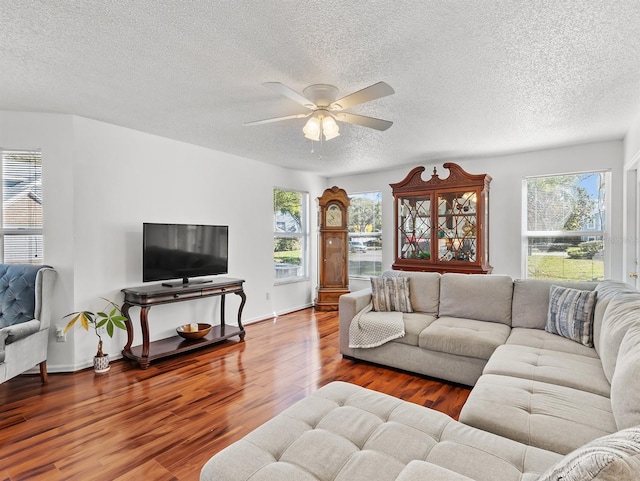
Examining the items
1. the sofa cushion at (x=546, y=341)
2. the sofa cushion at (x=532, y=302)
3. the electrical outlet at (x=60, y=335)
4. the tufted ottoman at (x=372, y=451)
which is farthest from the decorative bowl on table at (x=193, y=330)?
the sofa cushion at (x=532, y=302)

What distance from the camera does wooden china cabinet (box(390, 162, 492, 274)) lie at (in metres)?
4.41

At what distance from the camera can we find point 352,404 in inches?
65.7

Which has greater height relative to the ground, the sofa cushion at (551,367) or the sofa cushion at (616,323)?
the sofa cushion at (616,323)

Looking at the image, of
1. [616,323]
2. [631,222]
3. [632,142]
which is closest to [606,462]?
[616,323]

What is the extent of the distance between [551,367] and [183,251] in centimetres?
346

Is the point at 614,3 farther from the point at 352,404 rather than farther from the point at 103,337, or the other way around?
the point at 103,337

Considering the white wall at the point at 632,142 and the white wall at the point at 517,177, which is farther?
the white wall at the point at 517,177

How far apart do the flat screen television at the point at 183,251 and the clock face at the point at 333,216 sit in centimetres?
203

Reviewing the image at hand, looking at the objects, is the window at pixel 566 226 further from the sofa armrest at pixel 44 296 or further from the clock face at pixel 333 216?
the sofa armrest at pixel 44 296

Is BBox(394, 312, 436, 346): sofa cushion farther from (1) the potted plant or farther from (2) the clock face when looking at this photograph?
(2) the clock face

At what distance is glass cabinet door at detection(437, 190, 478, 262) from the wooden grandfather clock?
1.68 meters

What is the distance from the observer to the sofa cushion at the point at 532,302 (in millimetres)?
2924

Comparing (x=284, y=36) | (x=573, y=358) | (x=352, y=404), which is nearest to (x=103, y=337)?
(x=352, y=404)

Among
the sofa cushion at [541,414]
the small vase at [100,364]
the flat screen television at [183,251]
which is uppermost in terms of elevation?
the flat screen television at [183,251]
